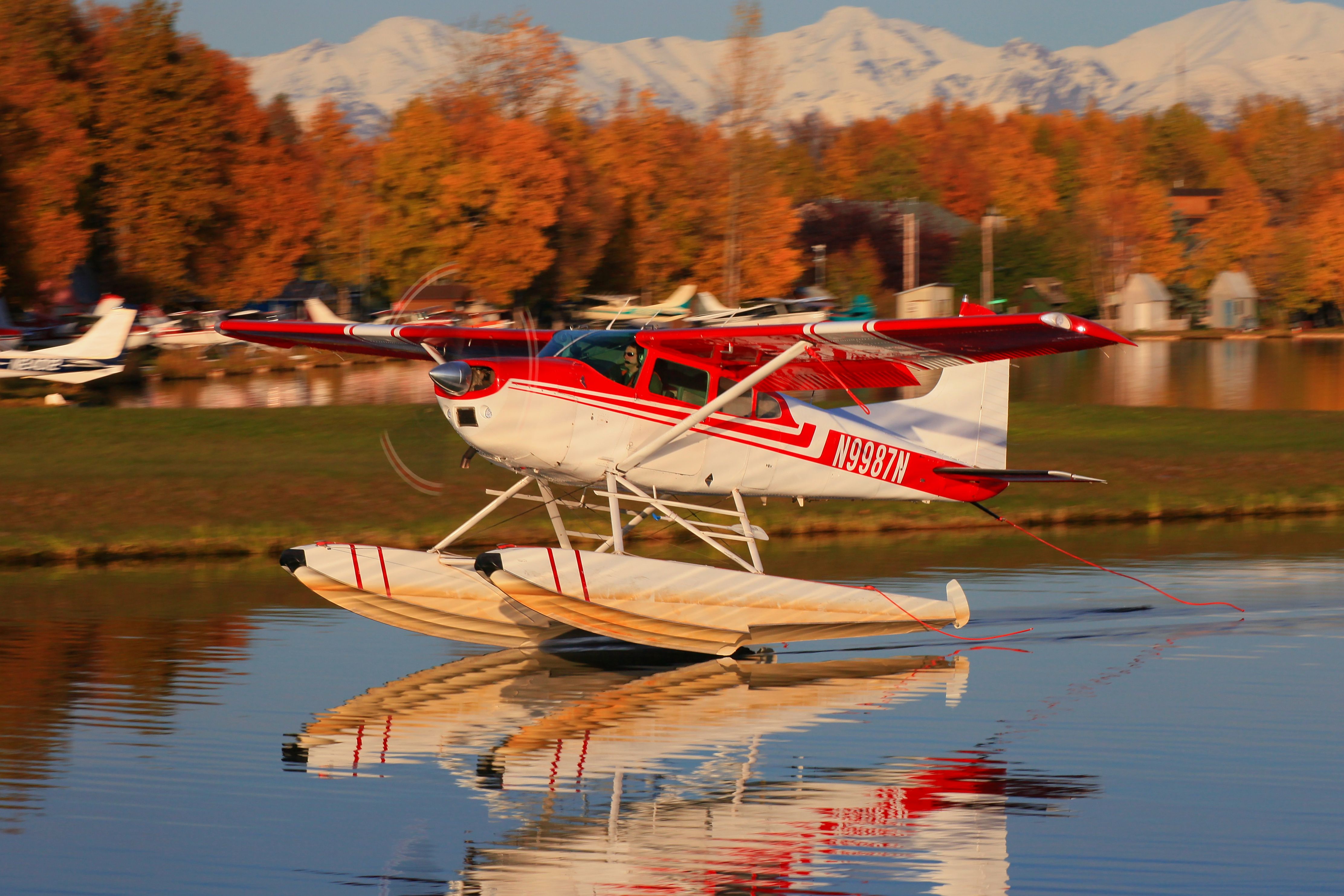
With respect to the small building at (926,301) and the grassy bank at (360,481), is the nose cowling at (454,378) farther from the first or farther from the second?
the small building at (926,301)

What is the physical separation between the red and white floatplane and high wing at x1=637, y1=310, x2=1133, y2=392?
2cm

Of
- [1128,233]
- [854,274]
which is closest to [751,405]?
[854,274]

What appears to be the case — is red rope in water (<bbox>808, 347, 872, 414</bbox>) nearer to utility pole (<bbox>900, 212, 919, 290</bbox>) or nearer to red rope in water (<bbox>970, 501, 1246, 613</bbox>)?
red rope in water (<bbox>970, 501, 1246, 613</bbox>)

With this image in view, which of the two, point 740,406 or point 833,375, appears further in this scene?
point 833,375

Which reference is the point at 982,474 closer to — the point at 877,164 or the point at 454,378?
the point at 454,378

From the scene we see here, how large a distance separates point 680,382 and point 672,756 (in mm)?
4163

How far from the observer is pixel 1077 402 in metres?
38.1

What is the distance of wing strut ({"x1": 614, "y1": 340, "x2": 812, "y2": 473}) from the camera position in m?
12.1

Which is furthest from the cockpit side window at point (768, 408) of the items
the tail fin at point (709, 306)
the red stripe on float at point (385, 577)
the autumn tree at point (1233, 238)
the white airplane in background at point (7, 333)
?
the autumn tree at point (1233, 238)

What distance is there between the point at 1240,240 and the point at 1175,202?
2759 centimetres

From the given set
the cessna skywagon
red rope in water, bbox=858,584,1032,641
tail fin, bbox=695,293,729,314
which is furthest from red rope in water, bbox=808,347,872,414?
tail fin, bbox=695,293,729,314

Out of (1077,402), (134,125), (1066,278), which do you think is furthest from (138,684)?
(1066,278)

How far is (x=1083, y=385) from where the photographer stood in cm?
4581

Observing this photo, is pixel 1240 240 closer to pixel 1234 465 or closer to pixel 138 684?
pixel 1234 465
